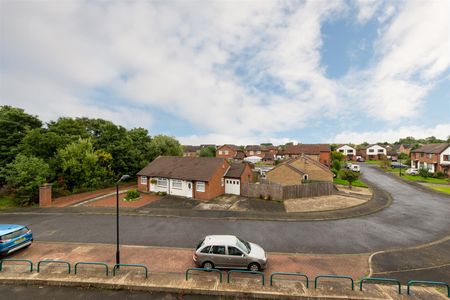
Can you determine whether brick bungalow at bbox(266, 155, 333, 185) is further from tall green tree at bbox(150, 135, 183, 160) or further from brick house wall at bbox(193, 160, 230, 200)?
tall green tree at bbox(150, 135, 183, 160)

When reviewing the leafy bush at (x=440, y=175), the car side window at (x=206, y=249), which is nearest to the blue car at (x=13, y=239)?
the car side window at (x=206, y=249)

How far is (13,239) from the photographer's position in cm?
1090

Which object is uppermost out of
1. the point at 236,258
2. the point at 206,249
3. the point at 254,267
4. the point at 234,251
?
the point at 206,249

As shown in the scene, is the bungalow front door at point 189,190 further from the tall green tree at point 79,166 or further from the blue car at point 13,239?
the blue car at point 13,239

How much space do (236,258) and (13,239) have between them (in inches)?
497

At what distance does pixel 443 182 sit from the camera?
1297 inches

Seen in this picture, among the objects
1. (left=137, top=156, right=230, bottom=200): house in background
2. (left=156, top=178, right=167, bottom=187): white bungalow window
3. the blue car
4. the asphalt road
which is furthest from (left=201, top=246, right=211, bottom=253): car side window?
(left=156, top=178, right=167, bottom=187): white bungalow window

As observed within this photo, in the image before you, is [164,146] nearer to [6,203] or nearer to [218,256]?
[6,203]

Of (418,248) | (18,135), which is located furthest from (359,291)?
(18,135)

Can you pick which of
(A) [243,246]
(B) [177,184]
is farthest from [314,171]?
(A) [243,246]

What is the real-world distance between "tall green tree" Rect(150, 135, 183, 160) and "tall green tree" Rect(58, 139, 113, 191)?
1023cm

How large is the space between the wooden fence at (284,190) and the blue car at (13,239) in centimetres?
1960

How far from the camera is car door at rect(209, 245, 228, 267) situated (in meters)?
9.56

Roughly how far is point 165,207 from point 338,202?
19147 mm
